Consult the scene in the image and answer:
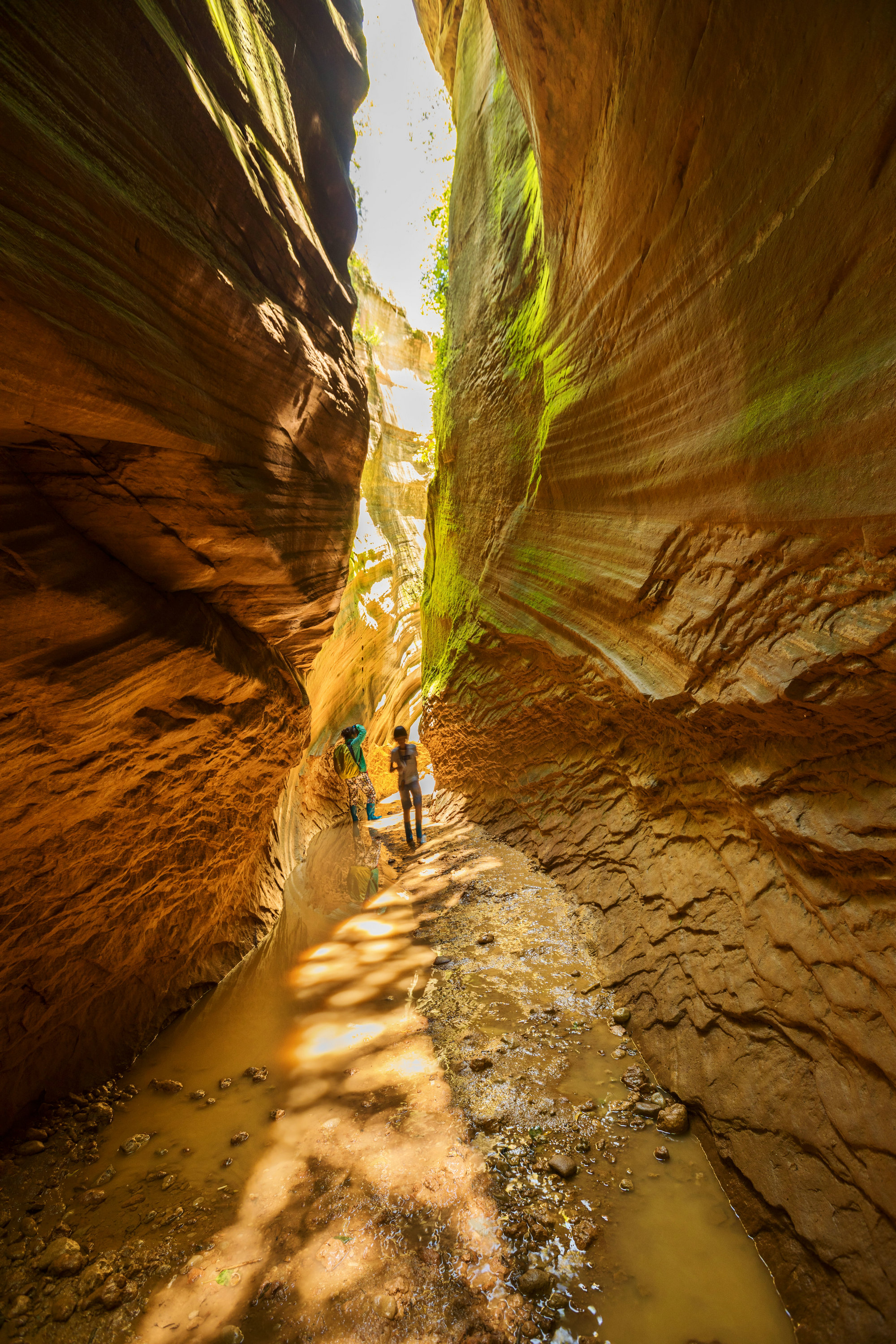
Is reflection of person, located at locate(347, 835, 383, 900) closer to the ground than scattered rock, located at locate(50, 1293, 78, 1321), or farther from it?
closer to the ground

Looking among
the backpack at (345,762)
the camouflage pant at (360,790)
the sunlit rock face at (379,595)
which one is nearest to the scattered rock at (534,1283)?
the sunlit rock face at (379,595)

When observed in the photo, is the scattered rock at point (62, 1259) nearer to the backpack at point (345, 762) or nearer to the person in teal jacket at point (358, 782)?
the person in teal jacket at point (358, 782)

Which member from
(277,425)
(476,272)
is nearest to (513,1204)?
(277,425)

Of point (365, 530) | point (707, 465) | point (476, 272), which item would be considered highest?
point (476, 272)

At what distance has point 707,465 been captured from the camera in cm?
243

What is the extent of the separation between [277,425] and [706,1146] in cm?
422

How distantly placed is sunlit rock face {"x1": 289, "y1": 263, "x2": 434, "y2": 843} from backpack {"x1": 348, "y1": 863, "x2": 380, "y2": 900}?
4.04 ft

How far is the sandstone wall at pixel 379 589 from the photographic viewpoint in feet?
33.1

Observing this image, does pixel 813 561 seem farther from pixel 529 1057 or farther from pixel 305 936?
pixel 305 936

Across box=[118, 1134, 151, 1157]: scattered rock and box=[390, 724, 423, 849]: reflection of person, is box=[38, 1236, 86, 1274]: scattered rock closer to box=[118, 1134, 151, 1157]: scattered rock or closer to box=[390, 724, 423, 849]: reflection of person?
box=[118, 1134, 151, 1157]: scattered rock

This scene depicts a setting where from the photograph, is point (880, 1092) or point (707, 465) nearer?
point (880, 1092)

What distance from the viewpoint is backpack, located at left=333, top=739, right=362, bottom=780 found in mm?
11859

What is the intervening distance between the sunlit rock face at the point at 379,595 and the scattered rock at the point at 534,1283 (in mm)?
6283

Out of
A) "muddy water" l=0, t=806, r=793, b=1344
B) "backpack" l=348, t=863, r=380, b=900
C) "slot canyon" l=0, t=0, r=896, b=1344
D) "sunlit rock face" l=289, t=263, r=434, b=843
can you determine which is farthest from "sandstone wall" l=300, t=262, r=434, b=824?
"muddy water" l=0, t=806, r=793, b=1344
